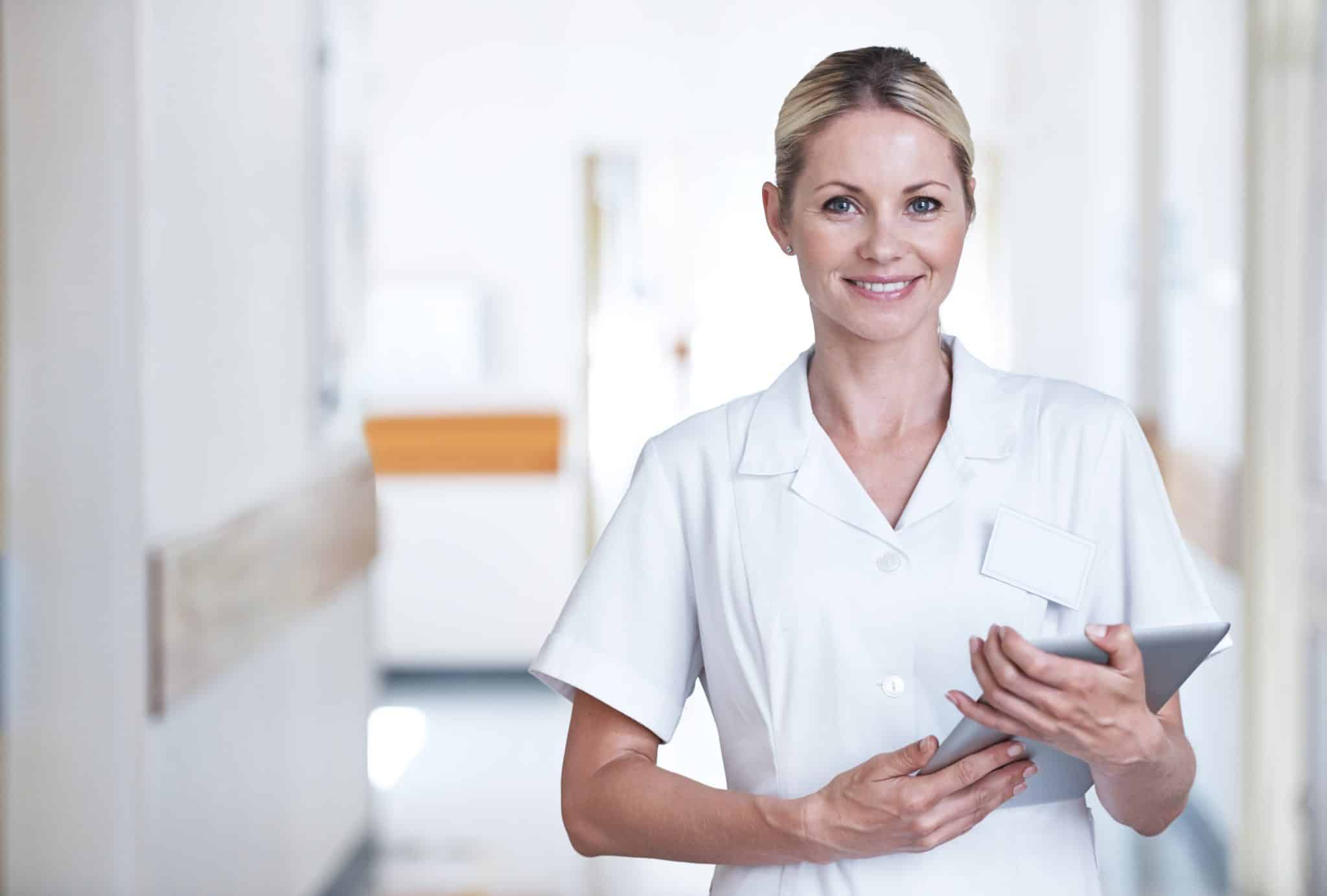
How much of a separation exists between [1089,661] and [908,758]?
153 millimetres

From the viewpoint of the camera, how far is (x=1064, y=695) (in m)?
0.88

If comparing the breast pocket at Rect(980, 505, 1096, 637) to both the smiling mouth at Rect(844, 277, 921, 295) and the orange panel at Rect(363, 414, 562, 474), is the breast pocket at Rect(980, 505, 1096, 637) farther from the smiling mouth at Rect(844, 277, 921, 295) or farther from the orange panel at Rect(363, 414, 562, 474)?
the orange panel at Rect(363, 414, 562, 474)

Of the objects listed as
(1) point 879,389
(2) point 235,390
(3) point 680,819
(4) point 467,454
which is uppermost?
(1) point 879,389

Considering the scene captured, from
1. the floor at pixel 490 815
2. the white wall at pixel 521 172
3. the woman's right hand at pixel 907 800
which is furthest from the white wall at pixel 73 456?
the white wall at pixel 521 172

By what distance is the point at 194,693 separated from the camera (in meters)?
2.29

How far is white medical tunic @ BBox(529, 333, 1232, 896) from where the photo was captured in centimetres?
104

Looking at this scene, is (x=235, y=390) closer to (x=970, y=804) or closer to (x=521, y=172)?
(x=970, y=804)

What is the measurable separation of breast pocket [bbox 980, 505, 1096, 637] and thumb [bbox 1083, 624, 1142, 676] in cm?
14

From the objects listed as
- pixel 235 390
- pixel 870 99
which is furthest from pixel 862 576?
pixel 235 390

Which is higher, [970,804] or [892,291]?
[892,291]

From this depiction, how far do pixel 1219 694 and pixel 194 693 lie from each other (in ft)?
7.91

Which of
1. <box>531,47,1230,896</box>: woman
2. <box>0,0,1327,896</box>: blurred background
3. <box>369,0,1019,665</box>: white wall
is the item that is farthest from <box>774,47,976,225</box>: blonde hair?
<box>369,0,1019,665</box>: white wall

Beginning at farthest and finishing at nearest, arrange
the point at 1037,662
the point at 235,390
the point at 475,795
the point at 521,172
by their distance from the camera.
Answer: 1. the point at 521,172
2. the point at 475,795
3. the point at 235,390
4. the point at 1037,662

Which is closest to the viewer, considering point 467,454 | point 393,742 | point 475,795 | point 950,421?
point 950,421
